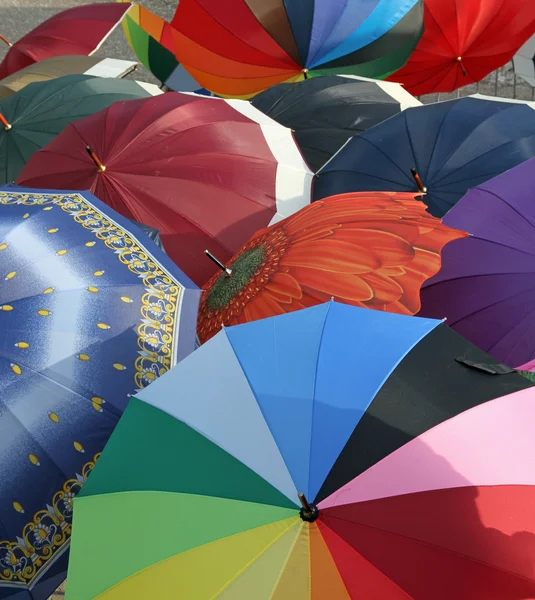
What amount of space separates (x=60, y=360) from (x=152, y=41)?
4948mm

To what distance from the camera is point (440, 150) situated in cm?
382

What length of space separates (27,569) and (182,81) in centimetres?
499

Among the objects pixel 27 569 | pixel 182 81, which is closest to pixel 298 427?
pixel 27 569

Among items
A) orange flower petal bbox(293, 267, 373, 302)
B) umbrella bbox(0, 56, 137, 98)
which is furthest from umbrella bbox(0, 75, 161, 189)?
orange flower petal bbox(293, 267, 373, 302)

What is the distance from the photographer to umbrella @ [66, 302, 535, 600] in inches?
71.7

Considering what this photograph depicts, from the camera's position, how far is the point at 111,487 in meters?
2.23

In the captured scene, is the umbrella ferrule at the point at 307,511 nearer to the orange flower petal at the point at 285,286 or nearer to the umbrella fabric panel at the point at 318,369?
the umbrella fabric panel at the point at 318,369

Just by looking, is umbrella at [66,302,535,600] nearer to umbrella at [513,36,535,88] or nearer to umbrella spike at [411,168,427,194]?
umbrella spike at [411,168,427,194]

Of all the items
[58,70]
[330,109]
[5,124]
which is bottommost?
[5,124]

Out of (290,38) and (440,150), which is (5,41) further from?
(440,150)

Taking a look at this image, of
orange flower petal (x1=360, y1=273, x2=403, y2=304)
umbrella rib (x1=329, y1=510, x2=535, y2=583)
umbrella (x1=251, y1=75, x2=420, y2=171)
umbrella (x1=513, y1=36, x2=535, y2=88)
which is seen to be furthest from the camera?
umbrella (x1=513, y1=36, x2=535, y2=88)

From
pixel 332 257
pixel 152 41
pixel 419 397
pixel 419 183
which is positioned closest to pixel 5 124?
pixel 152 41

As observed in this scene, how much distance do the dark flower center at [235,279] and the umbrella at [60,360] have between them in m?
0.21

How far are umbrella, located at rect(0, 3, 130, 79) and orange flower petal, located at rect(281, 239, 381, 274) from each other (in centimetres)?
462
